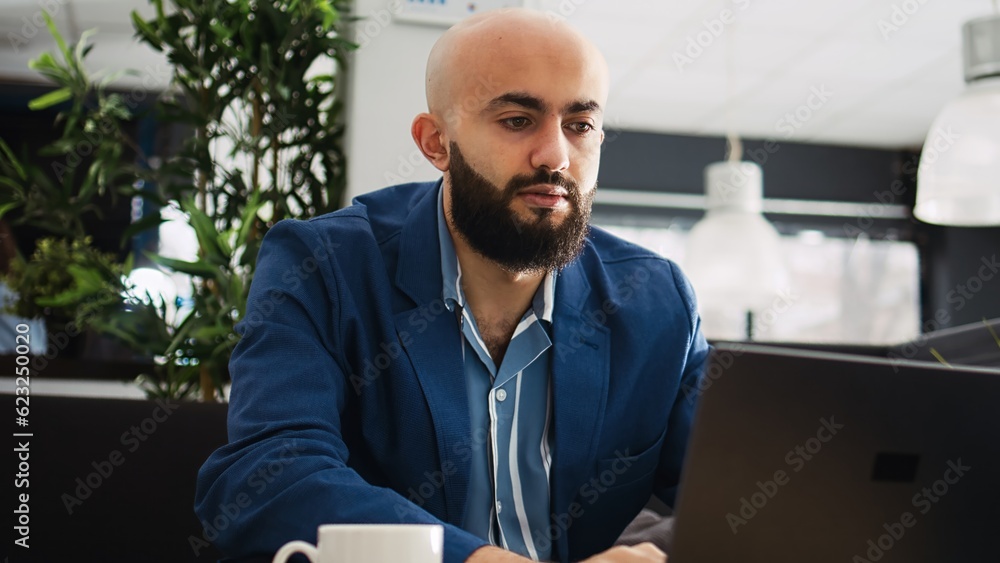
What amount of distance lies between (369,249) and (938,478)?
0.82m

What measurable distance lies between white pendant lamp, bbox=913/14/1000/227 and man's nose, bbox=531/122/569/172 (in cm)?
124

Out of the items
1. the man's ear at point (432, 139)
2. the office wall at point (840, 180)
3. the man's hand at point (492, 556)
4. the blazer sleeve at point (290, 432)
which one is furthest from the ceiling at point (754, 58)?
the man's hand at point (492, 556)

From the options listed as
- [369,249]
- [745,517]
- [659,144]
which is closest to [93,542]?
[369,249]

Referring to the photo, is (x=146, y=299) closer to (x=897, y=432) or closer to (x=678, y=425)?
(x=678, y=425)

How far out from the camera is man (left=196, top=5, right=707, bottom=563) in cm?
123

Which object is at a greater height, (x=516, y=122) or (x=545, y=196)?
(x=516, y=122)

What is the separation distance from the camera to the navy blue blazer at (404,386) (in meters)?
1.01
